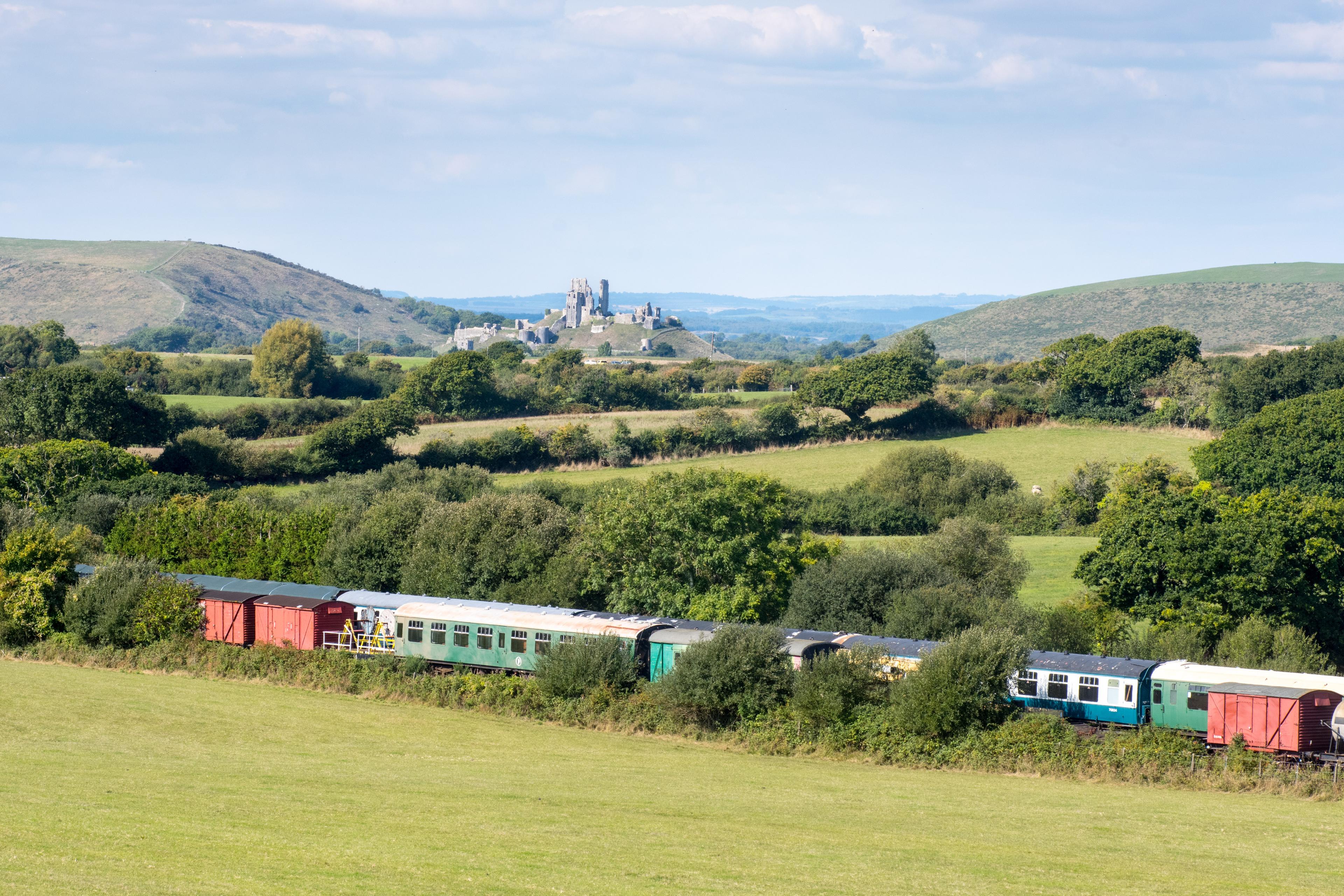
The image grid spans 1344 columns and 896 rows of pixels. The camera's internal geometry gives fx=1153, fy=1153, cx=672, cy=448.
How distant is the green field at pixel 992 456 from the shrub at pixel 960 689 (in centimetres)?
5231

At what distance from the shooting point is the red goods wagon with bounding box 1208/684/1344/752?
99.2 ft

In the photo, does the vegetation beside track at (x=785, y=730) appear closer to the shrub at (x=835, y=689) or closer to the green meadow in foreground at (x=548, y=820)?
the shrub at (x=835, y=689)

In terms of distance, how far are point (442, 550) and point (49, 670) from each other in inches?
603

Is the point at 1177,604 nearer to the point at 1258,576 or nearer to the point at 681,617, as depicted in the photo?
the point at 1258,576

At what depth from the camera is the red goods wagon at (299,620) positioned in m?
42.1

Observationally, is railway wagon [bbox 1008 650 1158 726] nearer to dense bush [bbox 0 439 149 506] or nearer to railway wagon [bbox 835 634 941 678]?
railway wagon [bbox 835 634 941 678]

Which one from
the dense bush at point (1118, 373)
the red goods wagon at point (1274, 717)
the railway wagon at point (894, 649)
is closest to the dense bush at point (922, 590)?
the railway wagon at point (894, 649)

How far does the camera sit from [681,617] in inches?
1725

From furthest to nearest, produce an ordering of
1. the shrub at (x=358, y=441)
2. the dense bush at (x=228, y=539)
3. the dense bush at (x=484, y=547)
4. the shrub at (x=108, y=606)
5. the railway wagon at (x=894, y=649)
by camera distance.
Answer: the shrub at (x=358, y=441) → the dense bush at (x=228, y=539) → the dense bush at (x=484, y=547) → the shrub at (x=108, y=606) → the railway wagon at (x=894, y=649)

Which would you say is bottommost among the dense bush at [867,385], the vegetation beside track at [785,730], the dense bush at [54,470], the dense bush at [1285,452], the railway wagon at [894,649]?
the vegetation beside track at [785,730]

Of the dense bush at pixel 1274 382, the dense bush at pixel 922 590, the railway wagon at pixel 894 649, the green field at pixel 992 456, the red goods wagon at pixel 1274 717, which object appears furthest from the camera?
the dense bush at pixel 1274 382

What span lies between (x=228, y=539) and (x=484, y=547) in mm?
17159

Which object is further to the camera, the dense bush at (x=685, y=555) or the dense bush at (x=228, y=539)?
the dense bush at (x=228, y=539)

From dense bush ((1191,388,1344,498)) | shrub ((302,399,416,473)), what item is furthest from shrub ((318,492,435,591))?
dense bush ((1191,388,1344,498))
